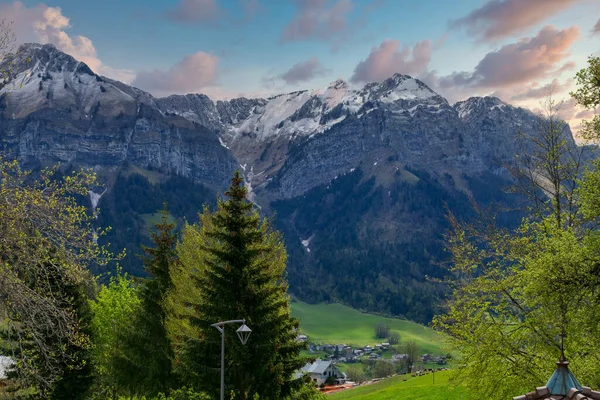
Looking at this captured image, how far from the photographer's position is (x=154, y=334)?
39562mm

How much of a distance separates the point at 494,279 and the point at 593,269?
7.49 m

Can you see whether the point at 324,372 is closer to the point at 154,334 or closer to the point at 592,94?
the point at 154,334

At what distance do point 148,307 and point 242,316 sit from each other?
14.3m

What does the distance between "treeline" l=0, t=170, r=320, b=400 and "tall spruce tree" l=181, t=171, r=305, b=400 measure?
Result: 0.06 m

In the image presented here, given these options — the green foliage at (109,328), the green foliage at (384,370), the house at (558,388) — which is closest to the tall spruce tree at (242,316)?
the green foliage at (109,328)

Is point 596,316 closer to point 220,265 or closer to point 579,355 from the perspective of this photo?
point 579,355

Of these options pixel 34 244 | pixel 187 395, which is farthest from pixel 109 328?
pixel 34 244

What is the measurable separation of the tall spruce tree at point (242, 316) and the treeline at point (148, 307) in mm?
64

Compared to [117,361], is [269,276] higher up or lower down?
higher up

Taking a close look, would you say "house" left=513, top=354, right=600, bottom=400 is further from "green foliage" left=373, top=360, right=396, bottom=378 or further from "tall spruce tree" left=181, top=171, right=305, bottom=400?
"green foliage" left=373, top=360, right=396, bottom=378

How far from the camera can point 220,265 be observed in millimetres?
30453

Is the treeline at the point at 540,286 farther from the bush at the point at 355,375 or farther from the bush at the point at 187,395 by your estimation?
the bush at the point at 355,375

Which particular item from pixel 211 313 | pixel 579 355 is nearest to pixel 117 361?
pixel 211 313

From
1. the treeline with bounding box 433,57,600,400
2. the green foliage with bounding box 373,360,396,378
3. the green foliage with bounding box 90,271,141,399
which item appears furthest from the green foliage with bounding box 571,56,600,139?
the green foliage with bounding box 373,360,396,378
